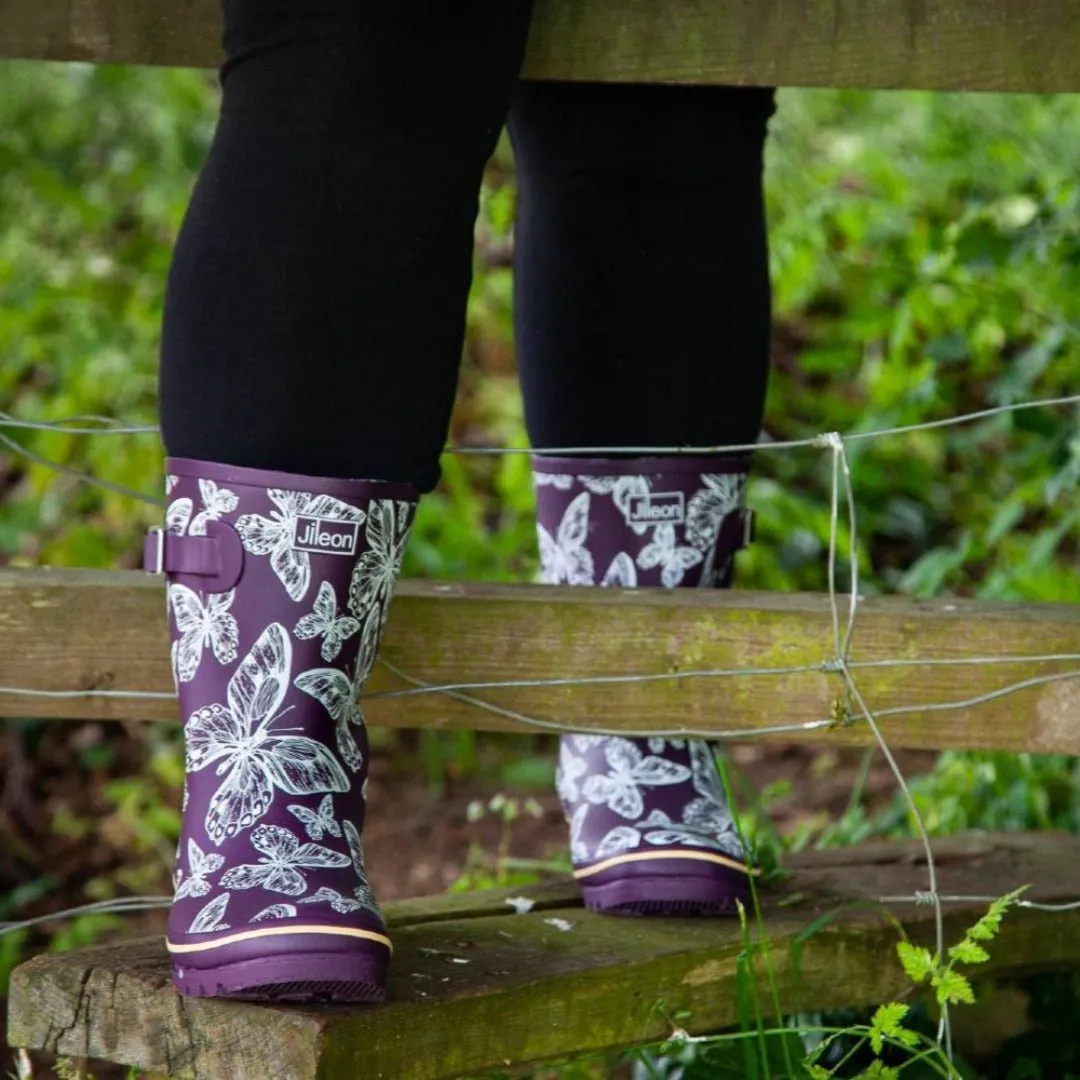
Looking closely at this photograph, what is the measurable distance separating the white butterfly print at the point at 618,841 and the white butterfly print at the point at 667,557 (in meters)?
0.20

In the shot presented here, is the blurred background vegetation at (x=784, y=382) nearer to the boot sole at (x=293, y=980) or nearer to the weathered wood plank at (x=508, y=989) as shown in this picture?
the weathered wood plank at (x=508, y=989)

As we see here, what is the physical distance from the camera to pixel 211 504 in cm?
111

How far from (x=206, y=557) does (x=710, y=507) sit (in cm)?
46

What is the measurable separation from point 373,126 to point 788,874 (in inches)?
31.6

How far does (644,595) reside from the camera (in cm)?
132

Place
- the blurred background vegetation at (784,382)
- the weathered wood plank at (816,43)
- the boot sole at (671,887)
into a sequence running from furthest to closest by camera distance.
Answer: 1. the blurred background vegetation at (784,382)
2. the boot sole at (671,887)
3. the weathered wood plank at (816,43)

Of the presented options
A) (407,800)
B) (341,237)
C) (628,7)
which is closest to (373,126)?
(341,237)

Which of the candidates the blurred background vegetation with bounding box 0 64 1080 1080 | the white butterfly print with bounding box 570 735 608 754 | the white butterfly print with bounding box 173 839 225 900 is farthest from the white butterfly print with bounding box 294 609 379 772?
the blurred background vegetation with bounding box 0 64 1080 1080

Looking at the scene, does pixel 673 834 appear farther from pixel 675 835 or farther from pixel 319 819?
pixel 319 819

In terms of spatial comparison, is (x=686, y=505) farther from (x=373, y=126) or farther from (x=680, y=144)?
(x=373, y=126)

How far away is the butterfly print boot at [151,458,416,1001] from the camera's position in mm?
1075

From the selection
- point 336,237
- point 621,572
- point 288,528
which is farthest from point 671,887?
point 336,237

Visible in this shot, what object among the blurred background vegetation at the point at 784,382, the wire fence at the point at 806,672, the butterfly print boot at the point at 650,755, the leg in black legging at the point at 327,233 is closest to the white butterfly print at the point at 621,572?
the butterfly print boot at the point at 650,755

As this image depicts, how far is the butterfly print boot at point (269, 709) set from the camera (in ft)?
3.53
